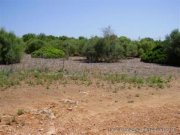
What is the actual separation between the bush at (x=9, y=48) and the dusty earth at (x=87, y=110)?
11279mm

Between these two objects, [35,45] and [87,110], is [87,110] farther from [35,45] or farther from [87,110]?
[35,45]

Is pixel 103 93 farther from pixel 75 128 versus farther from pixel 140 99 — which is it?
pixel 75 128

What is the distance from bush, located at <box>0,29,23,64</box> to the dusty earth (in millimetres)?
11279

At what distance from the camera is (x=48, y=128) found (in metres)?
6.94

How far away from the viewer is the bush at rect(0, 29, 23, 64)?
2205 cm

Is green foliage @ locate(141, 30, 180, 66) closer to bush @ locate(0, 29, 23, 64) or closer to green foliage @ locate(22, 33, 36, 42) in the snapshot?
bush @ locate(0, 29, 23, 64)

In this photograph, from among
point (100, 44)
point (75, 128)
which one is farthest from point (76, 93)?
point (100, 44)

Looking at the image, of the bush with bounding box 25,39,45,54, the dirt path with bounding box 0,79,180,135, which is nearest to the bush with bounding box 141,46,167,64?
the bush with bounding box 25,39,45,54

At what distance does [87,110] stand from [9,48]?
50.1 ft

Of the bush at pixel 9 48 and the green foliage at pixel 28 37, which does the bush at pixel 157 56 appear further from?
the green foliage at pixel 28 37

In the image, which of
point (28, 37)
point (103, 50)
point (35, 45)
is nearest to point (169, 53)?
point (103, 50)

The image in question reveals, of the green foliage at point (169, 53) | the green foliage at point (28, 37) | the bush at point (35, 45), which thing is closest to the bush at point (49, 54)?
the bush at point (35, 45)

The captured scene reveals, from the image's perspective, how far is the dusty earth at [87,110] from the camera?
691 cm

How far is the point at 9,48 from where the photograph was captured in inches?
885
